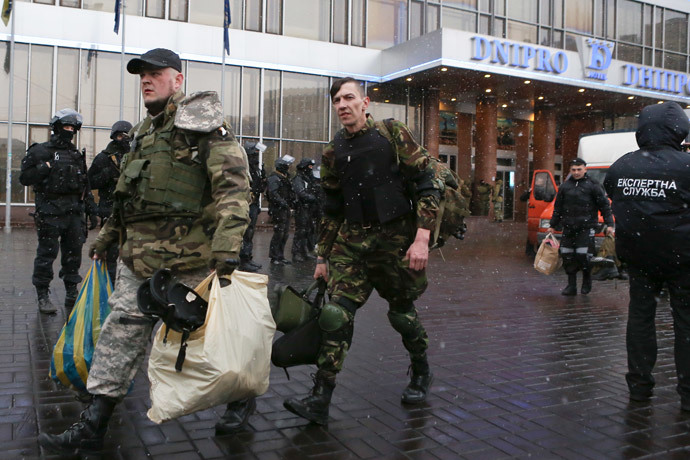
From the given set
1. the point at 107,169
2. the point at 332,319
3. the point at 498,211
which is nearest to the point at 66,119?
the point at 107,169

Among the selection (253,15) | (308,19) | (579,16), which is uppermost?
(579,16)

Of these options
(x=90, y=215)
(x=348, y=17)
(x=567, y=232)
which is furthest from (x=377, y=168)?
(x=348, y=17)

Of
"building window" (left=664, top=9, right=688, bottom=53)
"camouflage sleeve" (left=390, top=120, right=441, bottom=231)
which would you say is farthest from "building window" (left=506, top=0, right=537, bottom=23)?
"camouflage sleeve" (left=390, top=120, right=441, bottom=231)

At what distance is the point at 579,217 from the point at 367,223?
589 centimetres

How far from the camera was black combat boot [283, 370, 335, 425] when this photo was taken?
3689 millimetres

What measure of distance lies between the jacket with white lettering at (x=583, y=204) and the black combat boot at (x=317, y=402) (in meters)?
6.19

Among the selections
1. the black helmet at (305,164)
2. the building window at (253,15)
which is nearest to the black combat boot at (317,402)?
the black helmet at (305,164)

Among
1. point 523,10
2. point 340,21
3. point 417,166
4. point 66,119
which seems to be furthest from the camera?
point 523,10

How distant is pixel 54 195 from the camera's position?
675cm

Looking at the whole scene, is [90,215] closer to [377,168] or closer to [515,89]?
[377,168]

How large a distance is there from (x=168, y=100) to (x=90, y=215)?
4.49 meters

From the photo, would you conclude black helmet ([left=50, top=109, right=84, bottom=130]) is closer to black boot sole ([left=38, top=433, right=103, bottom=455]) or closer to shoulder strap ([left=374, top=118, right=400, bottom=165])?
shoulder strap ([left=374, top=118, right=400, bottom=165])

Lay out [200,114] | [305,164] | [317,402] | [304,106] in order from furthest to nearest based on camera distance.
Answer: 1. [304,106]
2. [305,164]
3. [317,402]
4. [200,114]

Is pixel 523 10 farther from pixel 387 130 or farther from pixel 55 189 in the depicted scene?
pixel 387 130
